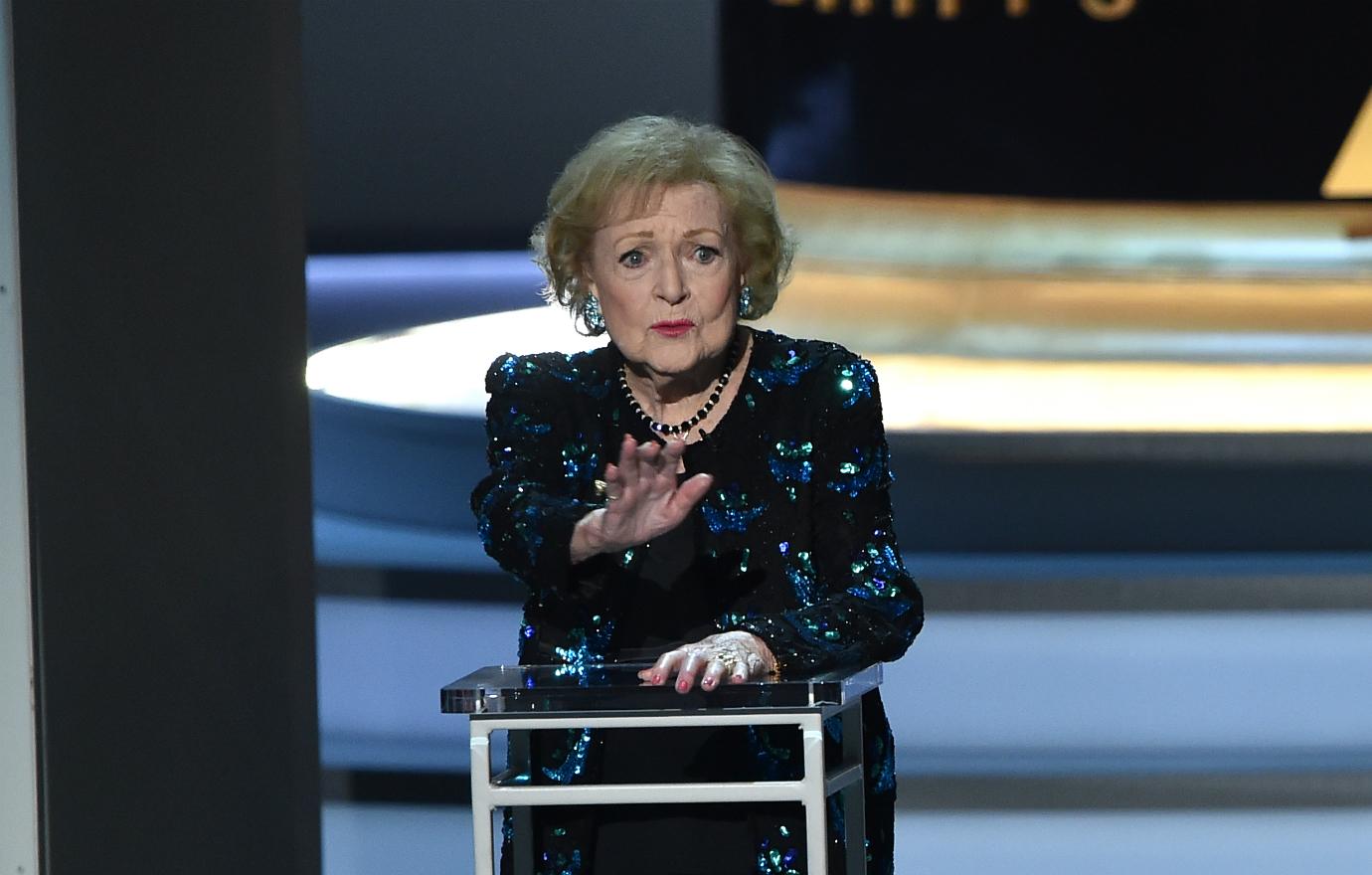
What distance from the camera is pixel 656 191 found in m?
1.50

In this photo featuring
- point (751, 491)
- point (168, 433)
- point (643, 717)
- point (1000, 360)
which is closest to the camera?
point (643, 717)

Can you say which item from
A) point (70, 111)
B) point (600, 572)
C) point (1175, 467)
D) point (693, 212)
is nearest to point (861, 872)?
point (600, 572)

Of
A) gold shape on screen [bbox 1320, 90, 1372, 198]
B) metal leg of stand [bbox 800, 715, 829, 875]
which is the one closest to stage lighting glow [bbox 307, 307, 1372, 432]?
gold shape on screen [bbox 1320, 90, 1372, 198]

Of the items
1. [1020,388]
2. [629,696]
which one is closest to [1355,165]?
[1020,388]

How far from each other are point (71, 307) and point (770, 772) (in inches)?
34.2

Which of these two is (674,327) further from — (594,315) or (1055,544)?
(1055,544)

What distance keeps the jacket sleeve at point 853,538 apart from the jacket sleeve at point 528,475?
162 millimetres

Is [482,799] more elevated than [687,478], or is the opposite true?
[687,478]

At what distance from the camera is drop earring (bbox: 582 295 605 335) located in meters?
1.58

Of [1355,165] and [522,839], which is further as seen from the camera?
[1355,165]

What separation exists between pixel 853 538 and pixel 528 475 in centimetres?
27

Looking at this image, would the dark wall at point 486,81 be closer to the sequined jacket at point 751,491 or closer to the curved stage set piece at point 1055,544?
the curved stage set piece at point 1055,544

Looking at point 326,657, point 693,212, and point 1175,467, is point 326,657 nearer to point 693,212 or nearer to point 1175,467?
point 1175,467

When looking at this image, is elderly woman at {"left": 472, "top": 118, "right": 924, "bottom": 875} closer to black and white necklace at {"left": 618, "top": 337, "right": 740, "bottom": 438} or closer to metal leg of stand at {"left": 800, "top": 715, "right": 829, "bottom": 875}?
black and white necklace at {"left": 618, "top": 337, "right": 740, "bottom": 438}
